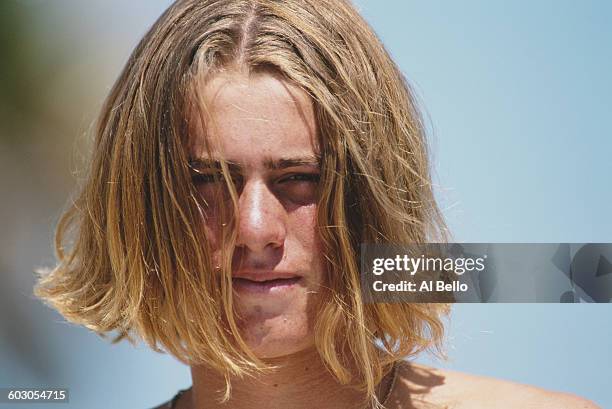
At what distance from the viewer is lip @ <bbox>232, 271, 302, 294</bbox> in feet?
3.94

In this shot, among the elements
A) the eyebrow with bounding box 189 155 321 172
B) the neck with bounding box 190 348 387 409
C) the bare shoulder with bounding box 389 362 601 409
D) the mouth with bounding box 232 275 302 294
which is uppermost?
the eyebrow with bounding box 189 155 321 172

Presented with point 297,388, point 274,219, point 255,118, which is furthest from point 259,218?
point 297,388

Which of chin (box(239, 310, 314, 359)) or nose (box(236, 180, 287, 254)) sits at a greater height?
nose (box(236, 180, 287, 254))

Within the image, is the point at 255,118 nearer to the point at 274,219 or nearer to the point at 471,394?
the point at 274,219

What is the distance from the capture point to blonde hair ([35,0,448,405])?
120 cm

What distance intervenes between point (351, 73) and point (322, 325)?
399 millimetres

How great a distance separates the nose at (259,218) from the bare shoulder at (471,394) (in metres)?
0.39

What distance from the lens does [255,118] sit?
1165 millimetres

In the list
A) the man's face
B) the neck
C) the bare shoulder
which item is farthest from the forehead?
the bare shoulder

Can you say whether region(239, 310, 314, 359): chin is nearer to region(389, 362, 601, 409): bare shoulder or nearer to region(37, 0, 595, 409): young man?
region(37, 0, 595, 409): young man

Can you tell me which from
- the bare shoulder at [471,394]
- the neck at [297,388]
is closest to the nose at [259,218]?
the neck at [297,388]

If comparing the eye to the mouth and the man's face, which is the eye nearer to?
the man's face

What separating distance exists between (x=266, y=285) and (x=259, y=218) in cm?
11

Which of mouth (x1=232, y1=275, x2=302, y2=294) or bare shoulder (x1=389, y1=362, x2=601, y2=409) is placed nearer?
mouth (x1=232, y1=275, x2=302, y2=294)
